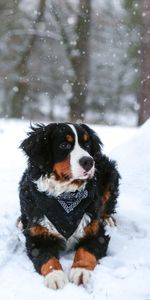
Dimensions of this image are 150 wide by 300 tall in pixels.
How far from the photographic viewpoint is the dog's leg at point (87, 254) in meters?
3.66

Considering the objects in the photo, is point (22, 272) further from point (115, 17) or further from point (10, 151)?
point (115, 17)

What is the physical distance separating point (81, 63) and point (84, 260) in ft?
40.7

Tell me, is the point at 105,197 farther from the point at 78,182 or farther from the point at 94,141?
the point at 78,182

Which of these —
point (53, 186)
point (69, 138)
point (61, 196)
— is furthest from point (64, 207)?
point (69, 138)

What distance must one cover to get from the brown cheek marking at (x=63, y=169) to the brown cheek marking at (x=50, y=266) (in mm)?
728

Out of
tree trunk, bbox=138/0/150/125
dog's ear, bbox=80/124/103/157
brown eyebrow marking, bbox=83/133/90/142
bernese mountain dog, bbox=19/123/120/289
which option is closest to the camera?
bernese mountain dog, bbox=19/123/120/289

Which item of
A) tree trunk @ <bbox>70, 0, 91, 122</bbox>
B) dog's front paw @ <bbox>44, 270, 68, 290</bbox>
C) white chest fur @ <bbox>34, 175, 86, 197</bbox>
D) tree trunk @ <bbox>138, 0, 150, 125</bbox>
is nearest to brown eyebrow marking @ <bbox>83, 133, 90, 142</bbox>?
white chest fur @ <bbox>34, 175, 86, 197</bbox>

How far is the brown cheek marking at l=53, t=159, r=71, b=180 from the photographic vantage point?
4098 mm

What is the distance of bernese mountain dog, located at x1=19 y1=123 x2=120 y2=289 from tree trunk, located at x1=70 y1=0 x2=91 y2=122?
37.4 ft

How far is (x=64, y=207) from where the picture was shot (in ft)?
14.1

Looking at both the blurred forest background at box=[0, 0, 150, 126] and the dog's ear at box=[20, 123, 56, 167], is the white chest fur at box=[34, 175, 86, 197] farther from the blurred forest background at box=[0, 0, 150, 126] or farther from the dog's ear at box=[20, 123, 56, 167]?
the blurred forest background at box=[0, 0, 150, 126]

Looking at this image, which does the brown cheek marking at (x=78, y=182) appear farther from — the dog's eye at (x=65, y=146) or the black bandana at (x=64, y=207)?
the dog's eye at (x=65, y=146)

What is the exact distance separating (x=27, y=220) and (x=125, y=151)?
9.55ft

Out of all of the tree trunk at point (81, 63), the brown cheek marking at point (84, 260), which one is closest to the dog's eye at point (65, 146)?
the brown cheek marking at point (84, 260)
